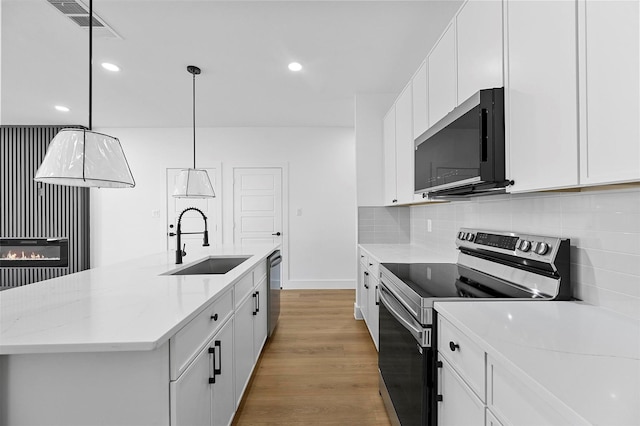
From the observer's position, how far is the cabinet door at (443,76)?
180 centimetres

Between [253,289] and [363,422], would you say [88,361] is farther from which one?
[363,422]

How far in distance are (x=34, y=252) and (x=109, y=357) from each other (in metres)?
5.52

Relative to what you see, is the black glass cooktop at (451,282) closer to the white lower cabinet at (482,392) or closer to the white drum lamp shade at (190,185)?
the white lower cabinet at (482,392)

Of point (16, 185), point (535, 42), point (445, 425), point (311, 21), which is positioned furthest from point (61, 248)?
point (535, 42)

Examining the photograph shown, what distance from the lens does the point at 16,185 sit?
16.4 ft

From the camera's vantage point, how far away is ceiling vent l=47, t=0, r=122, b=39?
83.8 inches

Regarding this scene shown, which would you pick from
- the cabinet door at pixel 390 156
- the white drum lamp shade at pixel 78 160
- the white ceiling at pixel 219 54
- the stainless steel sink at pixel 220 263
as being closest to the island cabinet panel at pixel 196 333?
the white drum lamp shade at pixel 78 160

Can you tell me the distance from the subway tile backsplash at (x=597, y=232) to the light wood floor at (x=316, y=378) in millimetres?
1374

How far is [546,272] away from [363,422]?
1348 mm

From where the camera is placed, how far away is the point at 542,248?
1.37m

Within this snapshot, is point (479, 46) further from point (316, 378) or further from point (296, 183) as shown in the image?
point (296, 183)

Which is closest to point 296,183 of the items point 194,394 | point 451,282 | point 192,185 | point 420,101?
point 192,185

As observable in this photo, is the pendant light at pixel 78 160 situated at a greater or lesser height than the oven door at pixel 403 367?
greater

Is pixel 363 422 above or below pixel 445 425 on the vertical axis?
below
